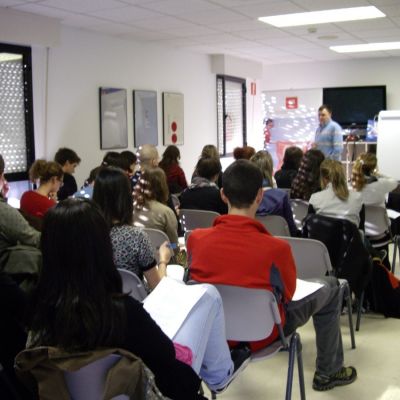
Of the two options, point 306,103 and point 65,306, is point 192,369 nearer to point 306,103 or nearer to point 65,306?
point 65,306

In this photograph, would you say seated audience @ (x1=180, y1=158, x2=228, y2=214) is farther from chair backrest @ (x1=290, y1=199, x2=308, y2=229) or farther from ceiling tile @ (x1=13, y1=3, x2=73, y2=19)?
ceiling tile @ (x1=13, y1=3, x2=73, y2=19)

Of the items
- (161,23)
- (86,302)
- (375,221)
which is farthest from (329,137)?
(86,302)

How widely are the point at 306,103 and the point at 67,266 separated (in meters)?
10.0

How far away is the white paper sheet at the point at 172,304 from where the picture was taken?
5.02 feet

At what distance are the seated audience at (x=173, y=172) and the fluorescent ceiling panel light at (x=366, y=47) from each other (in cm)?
405

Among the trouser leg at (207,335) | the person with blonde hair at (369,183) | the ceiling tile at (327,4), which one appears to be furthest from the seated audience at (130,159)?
the trouser leg at (207,335)

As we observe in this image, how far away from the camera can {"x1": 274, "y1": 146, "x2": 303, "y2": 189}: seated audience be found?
5.43 meters

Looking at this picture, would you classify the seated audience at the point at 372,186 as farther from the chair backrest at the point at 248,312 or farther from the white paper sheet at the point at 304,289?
the chair backrest at the point at 248,312

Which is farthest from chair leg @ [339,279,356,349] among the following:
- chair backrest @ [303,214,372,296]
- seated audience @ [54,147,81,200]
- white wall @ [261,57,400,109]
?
white wall @ [261,57,400,109]

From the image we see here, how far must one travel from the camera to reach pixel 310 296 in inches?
95.4

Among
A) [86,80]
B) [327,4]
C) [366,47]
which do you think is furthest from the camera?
[366,47]

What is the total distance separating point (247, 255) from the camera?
2092 mm

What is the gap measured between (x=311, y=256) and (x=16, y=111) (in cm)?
377

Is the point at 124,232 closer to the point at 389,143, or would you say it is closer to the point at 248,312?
the point at 248,312
